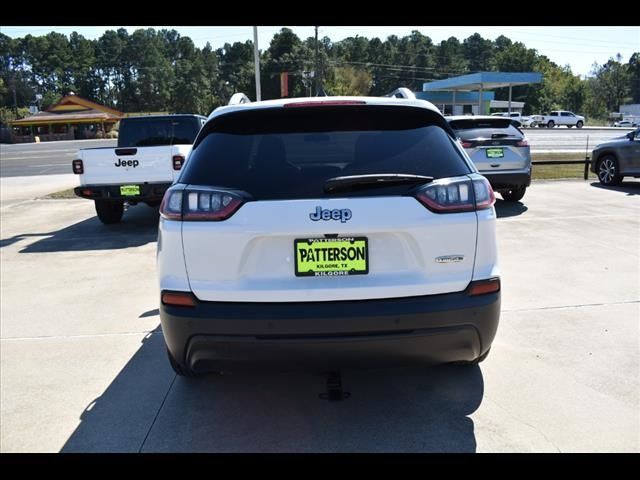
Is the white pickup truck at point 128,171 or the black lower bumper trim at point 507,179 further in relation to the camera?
the black lower bumper trim at point 507,179

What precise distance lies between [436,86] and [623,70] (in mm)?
87565

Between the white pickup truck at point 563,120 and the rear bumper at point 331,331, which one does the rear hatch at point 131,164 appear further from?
the white pickup truck at point 563,120

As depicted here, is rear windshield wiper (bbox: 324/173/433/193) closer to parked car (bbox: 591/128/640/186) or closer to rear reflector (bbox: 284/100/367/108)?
rear reflector (bbox: 284/100/367/108)

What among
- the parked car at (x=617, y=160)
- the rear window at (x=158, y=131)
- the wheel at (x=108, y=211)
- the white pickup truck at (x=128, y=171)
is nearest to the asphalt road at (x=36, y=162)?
the rear window at (x=158, y=131)

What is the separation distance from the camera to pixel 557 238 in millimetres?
7543

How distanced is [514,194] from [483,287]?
854cm

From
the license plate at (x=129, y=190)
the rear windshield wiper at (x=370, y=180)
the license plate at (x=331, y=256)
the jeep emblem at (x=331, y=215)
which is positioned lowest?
the license plate at (x=129, y=190)

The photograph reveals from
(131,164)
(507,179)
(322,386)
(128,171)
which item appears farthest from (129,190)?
(507,179)

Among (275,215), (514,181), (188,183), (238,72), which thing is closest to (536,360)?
(275,215)

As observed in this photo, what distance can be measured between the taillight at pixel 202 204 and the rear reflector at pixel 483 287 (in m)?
1.25

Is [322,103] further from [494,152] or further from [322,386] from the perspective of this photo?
[494,152]

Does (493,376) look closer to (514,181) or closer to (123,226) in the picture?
(514,181)

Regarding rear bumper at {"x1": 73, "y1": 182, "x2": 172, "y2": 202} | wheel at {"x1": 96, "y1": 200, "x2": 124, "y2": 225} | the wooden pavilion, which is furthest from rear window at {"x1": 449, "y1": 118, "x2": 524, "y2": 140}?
the wooden pavilion

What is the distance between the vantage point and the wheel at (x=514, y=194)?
10414 mm
